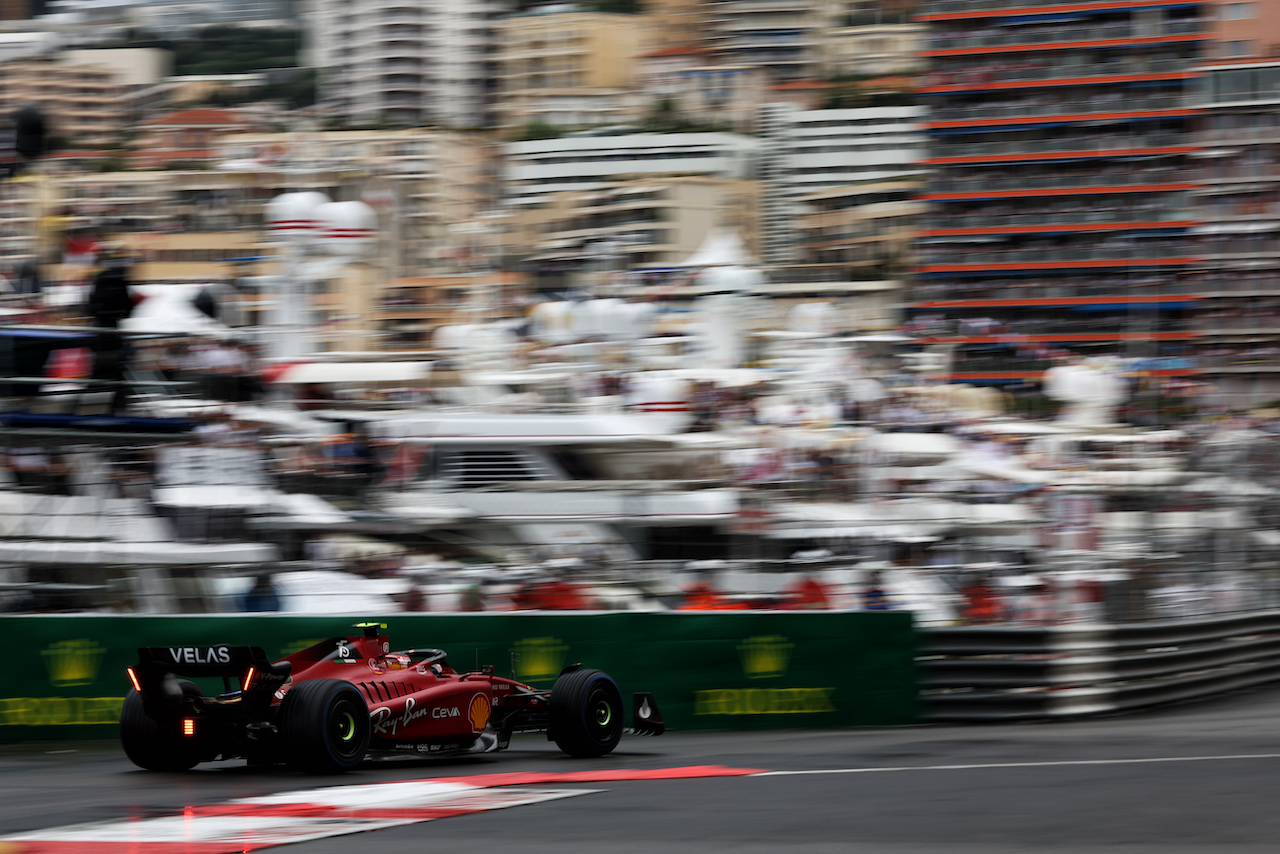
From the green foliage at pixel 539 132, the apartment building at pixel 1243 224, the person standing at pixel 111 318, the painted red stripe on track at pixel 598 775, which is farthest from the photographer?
the green foliage at pixel 539 132

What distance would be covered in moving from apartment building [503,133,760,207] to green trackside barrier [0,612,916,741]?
88.3 metres

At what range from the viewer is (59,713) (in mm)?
10820

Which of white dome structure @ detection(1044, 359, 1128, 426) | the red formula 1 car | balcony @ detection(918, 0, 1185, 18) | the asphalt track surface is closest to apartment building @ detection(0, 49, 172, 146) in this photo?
balcony @ detection(918, 0, 1185, 18)

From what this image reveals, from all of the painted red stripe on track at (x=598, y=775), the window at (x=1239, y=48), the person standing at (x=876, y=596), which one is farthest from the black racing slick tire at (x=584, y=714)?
the window at (x=1239, y=48)

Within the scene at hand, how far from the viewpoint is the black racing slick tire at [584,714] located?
8.99 meters

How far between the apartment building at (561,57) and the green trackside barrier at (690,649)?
117595 mm

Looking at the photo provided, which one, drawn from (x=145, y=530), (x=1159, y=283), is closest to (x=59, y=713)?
(x=145, y=530)

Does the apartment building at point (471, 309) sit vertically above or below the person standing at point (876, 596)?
above

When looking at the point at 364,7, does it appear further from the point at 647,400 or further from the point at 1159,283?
the point at 647,400

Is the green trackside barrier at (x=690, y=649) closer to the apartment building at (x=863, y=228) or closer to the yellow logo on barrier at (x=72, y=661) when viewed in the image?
the yellow logo on barrier at (x=72, y=661)

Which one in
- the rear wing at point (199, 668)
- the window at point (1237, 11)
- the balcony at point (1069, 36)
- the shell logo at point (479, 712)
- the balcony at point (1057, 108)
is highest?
the window at point (1237, 11)

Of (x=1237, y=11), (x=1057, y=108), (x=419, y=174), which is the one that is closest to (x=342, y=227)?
(x=1057, y=108)

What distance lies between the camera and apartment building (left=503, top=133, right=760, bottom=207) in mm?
99812

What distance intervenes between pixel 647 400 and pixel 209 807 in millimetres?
14884
